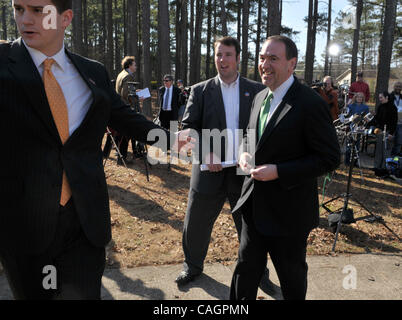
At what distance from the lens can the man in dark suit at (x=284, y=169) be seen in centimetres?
226

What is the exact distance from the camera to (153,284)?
3.56 meters

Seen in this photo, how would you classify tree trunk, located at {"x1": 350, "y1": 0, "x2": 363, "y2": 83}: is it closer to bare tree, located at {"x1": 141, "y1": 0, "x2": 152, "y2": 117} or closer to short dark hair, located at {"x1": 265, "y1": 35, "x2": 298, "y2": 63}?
bare tree, located at {"x1": 141, "y1": 0, "x2": 152, "y2": 117}

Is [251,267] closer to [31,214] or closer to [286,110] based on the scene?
[286,110]

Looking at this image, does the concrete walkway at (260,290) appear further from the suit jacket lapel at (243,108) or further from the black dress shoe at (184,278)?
the suit jacket lapel at (243,108)

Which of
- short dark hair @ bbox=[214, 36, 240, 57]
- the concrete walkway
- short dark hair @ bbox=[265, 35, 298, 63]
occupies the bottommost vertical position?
the concrete walkway

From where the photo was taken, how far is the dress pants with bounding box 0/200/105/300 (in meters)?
1.73

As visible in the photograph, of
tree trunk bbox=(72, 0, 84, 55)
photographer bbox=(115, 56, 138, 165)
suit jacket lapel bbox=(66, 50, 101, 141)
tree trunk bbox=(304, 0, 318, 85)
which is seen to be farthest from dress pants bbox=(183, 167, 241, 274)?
tree trunk bbox=(304, 0, 318, 85)

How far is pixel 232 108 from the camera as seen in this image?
11.5 feet

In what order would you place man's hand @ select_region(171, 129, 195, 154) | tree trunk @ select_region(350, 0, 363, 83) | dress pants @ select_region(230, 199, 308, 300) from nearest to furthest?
1. dress pants @ select_region(230, 199, 308, 300)
2. man's hand @ select_region(171, 129, 195, 154)
3. tree trunk @ select_region(350, 0, 363, 83)

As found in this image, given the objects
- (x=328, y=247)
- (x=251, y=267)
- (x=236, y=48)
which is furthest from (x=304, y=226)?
(x=328, y=247)

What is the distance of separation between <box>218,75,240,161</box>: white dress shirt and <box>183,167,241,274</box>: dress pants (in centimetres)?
30

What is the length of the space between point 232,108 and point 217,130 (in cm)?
29

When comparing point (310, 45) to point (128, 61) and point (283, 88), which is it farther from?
point (283, 88)

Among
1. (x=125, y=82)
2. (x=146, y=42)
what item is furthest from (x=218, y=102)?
(x=146, y=42)
